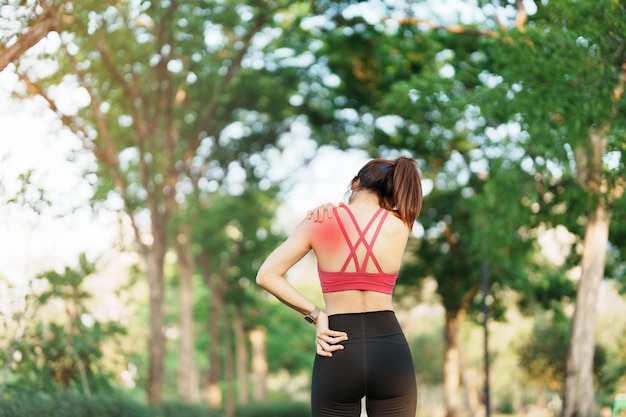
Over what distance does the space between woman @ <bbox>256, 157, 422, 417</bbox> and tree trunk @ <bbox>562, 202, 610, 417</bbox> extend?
14.3 metres

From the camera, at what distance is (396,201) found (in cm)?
407

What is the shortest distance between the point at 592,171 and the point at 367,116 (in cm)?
1028

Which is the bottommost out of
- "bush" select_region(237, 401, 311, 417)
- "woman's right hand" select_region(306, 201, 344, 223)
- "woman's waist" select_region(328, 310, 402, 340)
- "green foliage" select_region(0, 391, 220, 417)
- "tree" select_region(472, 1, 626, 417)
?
"bush" select_region(237, 401, 311, 417)

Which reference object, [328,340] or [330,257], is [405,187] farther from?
[328,340]

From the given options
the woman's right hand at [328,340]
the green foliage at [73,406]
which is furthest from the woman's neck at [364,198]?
the green foliage at [73,406]

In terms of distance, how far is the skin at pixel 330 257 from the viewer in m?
3.94

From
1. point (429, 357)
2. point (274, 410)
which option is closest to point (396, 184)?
point (274, 410)

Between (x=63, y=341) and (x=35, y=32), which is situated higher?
(x=35, y=32)

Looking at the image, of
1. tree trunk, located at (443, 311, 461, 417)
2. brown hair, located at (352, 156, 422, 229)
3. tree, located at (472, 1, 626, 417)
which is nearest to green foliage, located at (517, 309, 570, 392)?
tree trunk, located at (443, 311, 461, 417)

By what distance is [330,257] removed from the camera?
395 centimetres

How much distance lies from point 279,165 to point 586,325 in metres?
13.1

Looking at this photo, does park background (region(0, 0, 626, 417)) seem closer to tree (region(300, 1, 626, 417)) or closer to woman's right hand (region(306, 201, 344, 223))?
tree (region(300, 1, 626, 417))

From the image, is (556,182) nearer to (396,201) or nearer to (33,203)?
(33,203)

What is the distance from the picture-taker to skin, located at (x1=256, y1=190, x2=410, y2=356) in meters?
3.94
